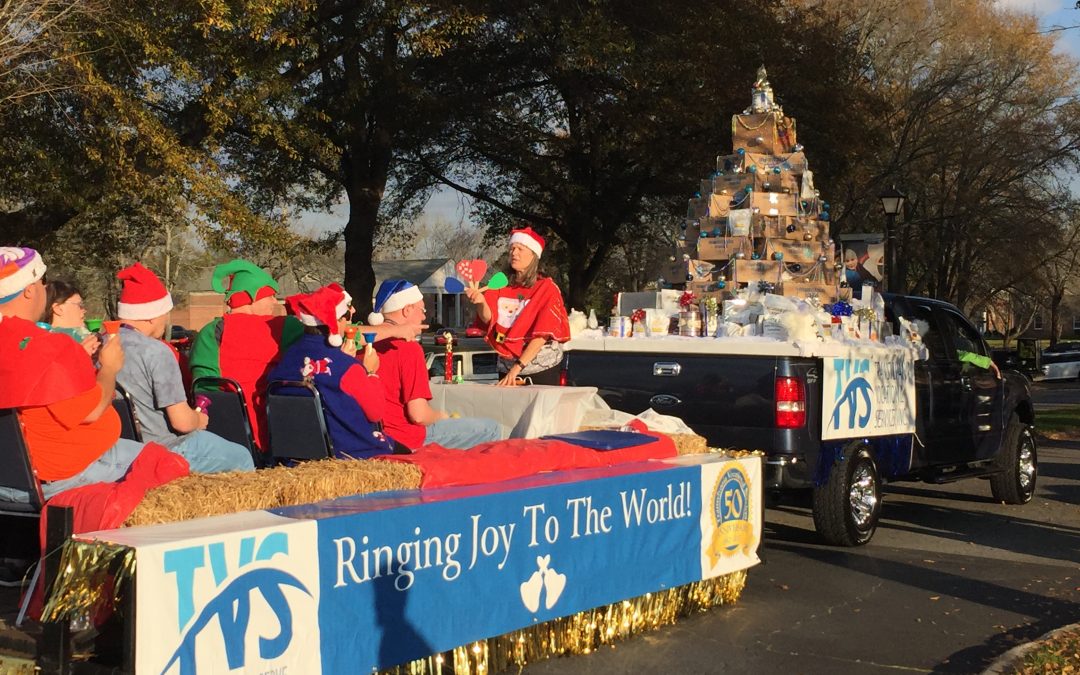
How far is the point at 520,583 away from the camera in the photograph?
548 centimetres

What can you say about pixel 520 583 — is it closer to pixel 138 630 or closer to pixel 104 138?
pixel 138 630

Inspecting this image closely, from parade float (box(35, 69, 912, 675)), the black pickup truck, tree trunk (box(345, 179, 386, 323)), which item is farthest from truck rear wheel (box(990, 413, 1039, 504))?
tree trunk (box(345, 179, 386, 323))

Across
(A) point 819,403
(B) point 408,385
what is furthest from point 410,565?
(A) point 819,403

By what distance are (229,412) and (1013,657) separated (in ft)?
13.8

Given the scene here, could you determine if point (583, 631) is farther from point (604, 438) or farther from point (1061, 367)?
point (1061, 367)

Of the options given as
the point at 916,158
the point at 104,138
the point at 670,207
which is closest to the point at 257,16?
the point at 104,138

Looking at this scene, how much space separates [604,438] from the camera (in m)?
6.71

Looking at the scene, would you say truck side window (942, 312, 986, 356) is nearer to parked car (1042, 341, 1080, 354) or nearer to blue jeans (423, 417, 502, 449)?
blue jeans (423, 417, 502, 449)

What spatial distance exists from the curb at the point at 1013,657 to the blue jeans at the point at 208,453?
142 inches

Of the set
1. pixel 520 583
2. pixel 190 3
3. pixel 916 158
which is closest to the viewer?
pixel 520 583

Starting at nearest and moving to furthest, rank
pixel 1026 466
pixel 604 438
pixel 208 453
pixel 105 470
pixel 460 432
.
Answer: pixel 105 470
pixel 208 453
pixel 604 438
pixel 460 432
pixel 1026 466

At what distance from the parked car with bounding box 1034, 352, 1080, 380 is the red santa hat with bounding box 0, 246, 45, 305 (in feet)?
148

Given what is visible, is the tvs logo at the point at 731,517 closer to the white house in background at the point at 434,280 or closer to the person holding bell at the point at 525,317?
the person holding bell at the point at 525,317

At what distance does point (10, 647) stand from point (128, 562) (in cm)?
70
